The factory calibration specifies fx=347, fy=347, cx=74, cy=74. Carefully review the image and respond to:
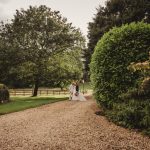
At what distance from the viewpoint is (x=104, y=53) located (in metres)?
16.8

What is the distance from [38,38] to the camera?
138 feet

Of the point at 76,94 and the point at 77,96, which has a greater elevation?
the point at 76,94

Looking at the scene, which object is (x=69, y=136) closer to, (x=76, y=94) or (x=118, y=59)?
(x=118, y=59)

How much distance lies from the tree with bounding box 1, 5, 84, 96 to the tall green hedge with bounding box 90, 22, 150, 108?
24.8 meters

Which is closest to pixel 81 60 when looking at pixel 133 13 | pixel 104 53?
pixel 133 13

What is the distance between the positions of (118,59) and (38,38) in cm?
2715

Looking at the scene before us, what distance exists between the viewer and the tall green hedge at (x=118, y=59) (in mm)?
15602

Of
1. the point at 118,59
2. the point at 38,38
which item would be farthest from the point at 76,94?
the point at 118,59

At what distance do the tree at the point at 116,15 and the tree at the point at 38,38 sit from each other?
7472mm

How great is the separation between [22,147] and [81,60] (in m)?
33.3

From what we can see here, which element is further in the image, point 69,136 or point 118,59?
point 118,59

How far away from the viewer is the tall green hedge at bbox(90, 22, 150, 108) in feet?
51.2

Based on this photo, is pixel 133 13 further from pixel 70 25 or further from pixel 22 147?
pixel 22 147

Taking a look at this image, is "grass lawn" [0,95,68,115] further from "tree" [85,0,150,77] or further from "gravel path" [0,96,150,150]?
"tree" [85,0,150,77]
